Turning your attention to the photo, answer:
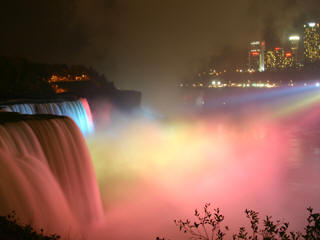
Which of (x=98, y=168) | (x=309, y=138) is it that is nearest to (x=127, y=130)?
(x=98, y=168)

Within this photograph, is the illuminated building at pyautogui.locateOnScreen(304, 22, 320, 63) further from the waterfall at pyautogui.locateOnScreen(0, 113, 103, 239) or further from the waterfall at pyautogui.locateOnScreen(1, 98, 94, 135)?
the waterfall at pyautogui.locateOnScreen(0, 113, 103, 239)

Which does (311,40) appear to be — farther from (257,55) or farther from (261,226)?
(261,226)

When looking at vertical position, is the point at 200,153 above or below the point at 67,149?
below

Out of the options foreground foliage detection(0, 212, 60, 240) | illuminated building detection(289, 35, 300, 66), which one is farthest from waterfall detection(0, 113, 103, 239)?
illuminated building detection(289, 35, 300, 66)

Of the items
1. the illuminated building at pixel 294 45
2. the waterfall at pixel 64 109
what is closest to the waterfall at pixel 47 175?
the waterfall at pixel 64 109

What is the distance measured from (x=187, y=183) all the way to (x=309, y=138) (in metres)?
18.6

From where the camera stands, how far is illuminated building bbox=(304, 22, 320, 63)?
13099 centimetres

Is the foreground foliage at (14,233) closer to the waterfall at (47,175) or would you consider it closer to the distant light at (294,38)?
the waterfall at (47,175)

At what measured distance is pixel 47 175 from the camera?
8953 millimetres

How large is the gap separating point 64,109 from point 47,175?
10.0 m

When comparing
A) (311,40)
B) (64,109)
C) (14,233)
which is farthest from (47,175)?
(311,40)

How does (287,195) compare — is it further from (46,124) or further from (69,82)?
(69,82)

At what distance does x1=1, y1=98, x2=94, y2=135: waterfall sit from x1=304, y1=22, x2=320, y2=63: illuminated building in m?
125

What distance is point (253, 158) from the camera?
22156 millimetres
